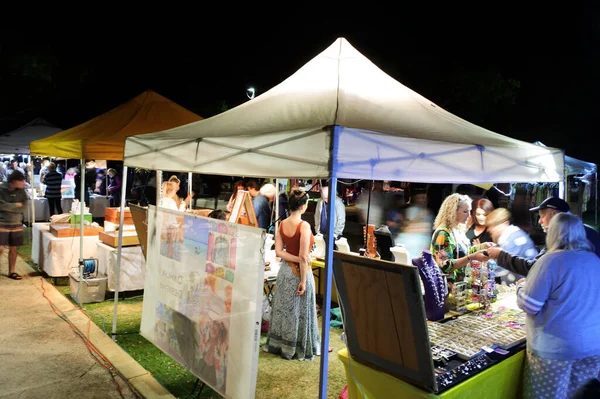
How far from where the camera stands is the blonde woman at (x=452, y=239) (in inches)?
150

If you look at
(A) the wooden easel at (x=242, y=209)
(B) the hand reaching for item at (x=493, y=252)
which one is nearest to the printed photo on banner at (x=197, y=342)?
(A) the wooden easel at (x=242, y=209)

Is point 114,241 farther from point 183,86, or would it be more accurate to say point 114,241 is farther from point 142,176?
point 183,86

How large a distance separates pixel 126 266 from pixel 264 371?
3080 mm

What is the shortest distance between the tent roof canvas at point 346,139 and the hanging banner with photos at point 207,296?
51 cm

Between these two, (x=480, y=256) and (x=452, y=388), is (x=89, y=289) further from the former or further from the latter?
(x=452, y=388)

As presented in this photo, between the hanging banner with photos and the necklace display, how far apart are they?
124 centimetres

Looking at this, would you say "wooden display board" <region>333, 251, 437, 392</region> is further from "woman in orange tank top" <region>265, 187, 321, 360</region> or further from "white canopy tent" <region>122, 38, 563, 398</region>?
"woman in orange tank top" <region>265, 187, 321, 360</region>

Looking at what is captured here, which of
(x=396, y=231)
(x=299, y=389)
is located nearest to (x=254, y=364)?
(x=299, y=389)

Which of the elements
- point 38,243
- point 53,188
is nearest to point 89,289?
point 38,243

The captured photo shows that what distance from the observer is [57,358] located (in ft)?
15.0

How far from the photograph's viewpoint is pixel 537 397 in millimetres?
2801

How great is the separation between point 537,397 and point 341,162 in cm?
203

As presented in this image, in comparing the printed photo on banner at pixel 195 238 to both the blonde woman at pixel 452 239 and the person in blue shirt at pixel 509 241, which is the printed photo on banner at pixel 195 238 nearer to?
the blonde woman at pixel 452 239

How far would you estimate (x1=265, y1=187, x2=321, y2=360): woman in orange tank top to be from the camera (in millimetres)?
4461
